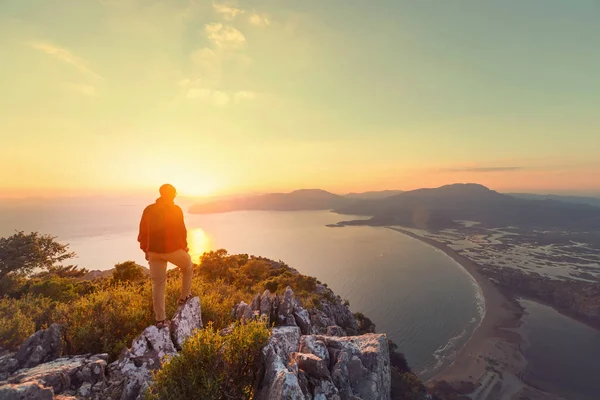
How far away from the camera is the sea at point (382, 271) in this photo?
61.5 metres

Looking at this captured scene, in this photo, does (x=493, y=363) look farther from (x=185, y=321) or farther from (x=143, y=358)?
(x=143, y=358)

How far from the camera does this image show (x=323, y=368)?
21.8 ft

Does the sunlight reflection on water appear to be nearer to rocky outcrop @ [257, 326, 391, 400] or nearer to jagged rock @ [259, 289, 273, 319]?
jagged rock @ [259, 289, 273, 319]

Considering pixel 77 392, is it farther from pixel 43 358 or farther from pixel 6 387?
pixel 43 358

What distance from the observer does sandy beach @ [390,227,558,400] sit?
43.4 meters

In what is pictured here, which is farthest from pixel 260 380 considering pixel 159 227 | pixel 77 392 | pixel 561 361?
pixel 561 361

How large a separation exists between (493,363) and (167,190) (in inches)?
2665

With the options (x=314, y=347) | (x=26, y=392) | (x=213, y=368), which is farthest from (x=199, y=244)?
(x=213, y=368)

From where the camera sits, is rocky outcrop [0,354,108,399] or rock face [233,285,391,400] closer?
rocky outcrop [0,354,108,399]

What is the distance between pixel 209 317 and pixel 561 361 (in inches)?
2996

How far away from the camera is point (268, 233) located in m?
194

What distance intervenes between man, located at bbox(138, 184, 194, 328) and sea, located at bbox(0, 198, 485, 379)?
5693 centimetres

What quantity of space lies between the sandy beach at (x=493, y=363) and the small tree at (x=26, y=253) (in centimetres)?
5916

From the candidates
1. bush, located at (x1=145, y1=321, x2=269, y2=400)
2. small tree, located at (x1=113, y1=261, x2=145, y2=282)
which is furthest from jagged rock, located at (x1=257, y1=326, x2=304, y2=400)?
small tree, located at (x1=113, y1=261, x2=145, y2=282)
